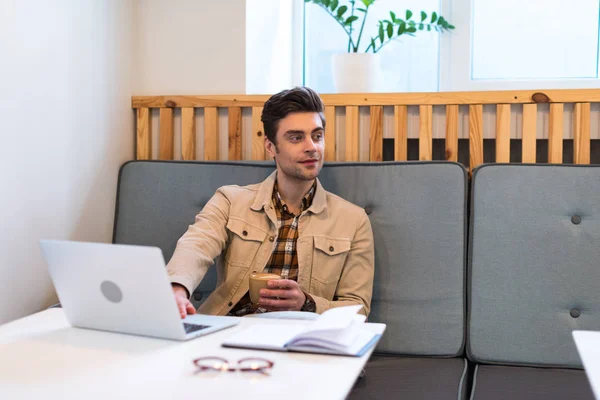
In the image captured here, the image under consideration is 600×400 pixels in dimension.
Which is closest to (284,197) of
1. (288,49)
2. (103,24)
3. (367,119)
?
(367,119)

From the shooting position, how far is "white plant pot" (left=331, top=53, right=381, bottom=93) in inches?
105

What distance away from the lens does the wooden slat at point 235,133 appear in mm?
2482

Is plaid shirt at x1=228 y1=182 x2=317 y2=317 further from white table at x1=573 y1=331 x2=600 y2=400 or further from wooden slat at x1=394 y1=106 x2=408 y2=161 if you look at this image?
white table at x1=573 y1=331 x2=600 y2=400

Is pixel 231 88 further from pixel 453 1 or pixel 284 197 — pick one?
pixel 453 1

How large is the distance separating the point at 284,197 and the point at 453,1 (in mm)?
1212

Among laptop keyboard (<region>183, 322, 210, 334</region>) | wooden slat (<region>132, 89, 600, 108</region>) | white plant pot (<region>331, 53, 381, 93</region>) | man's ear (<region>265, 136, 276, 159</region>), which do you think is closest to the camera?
laptop keyboard (<region>183, 322, 210, 334</region>)

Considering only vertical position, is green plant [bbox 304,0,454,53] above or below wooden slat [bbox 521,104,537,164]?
above

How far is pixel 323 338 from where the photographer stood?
1190 mm

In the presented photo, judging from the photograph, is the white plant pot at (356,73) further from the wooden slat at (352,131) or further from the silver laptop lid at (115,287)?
the silver laptop lid at (115,287)

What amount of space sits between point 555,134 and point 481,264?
51 centimetres

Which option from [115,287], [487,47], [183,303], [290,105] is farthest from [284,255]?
[487,47]

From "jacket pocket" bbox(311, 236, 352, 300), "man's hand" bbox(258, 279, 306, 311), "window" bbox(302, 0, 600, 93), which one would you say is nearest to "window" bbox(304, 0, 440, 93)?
"window" bbox(302, 0, 600, 93)

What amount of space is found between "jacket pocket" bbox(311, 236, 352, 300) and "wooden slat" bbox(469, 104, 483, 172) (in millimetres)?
547

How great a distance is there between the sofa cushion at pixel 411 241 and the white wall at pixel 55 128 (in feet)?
0.96
